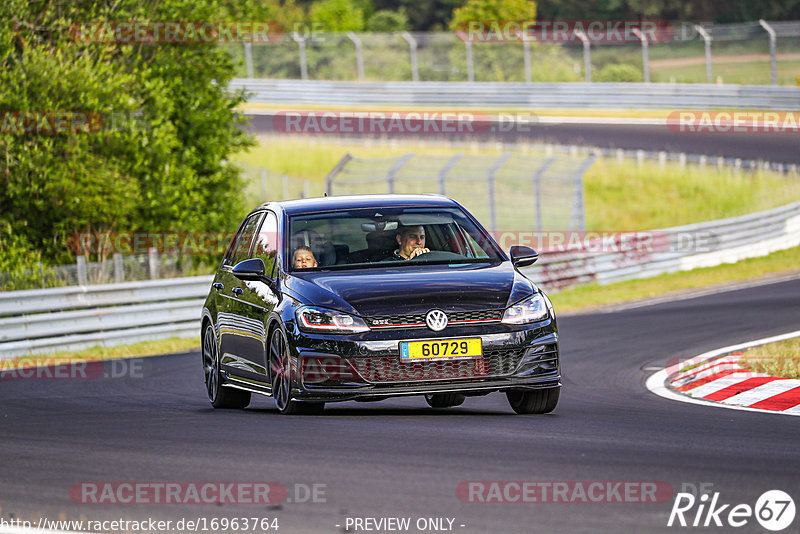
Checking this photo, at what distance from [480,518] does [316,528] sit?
71 centimetres

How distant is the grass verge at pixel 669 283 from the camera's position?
25.2m

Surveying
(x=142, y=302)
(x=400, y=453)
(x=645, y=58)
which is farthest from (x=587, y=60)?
(x=400, y=453)

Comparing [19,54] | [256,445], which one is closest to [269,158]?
[19,54]

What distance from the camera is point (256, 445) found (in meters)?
8.31

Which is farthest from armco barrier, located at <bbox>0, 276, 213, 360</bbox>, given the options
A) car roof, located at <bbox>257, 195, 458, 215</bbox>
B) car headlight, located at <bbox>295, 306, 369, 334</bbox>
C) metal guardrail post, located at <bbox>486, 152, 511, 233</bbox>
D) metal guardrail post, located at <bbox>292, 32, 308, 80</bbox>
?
metal guardrail post, located at <bbox>292, 32, 308, 80</bbox>

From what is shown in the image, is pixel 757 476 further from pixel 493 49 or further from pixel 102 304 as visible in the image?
pixel 493 49

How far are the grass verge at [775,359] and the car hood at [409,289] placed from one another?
368cm

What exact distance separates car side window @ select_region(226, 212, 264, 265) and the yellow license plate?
Result: 8.97 feet

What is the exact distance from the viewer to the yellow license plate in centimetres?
911

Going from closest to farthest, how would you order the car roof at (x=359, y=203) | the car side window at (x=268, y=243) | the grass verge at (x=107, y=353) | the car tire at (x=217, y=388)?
the car side window at (x=268, y=243)
the car roof at (x=359, y=203)
the car tire at (x=217, y=388)
the grass verge at (x=107, y=353)
